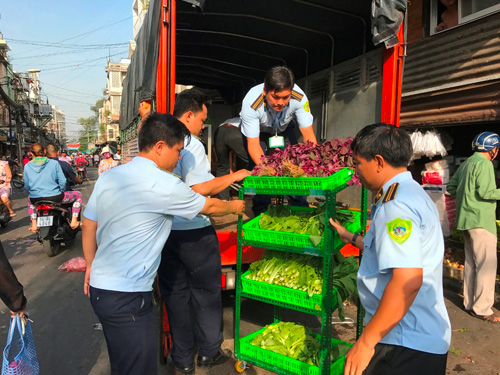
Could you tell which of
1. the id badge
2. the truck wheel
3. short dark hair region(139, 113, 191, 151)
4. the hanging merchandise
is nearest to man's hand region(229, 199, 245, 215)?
short dark hair region(139, 113, 191, 151)

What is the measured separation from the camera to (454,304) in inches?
188

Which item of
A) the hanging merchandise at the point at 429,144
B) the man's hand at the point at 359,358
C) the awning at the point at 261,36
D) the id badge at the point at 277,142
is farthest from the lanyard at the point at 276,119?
the hanging merchandise at the point at 429,144

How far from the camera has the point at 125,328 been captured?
209cm

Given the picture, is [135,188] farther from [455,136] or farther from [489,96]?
[455,136]

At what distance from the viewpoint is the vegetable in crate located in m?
2.71

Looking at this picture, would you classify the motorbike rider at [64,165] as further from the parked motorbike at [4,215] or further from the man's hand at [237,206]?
the man's hand at [237,206]

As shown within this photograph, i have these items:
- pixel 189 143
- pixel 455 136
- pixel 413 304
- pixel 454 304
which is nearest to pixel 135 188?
pixel 189 143

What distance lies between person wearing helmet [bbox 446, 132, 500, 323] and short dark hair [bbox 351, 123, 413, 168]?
3.13 m

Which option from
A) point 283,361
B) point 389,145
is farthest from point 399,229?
point 283,361

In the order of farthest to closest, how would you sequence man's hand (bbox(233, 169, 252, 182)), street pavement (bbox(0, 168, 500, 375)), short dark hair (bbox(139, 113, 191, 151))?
1. street pavement (bbox(0, 168, 500, 375))
2. man's hand (bbox(233, 169, 252, 182))
3. short dark hair (bbox(139, 113, 191, 151))

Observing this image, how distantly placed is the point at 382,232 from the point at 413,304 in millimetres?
371

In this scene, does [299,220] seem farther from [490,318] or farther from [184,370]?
[490,318]

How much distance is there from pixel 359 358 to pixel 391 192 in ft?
2.45

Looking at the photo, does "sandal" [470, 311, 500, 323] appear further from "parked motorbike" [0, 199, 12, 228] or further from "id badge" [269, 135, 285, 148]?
"parked motorbike" [0, 199, 12, 228]
